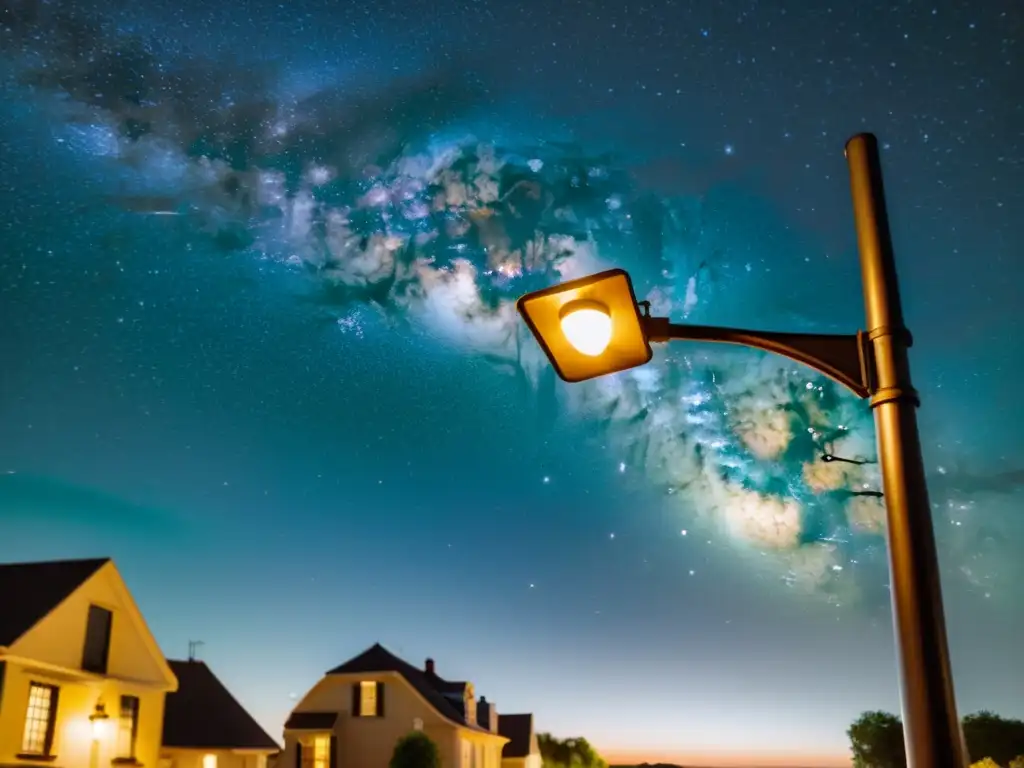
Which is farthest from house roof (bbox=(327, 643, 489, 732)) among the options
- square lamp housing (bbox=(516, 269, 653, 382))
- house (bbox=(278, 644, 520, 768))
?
square lamp housing (bbox=(516, 269, 653, 382))

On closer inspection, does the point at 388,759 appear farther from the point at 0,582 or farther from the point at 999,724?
the point at 999,724

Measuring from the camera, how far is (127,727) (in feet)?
90.3

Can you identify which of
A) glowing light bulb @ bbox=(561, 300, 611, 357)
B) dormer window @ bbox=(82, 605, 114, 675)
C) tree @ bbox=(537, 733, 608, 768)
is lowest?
Result: tree @ bbox=(537, 733, 608, 768)

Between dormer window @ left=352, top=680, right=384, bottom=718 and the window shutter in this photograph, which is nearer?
the window shutter

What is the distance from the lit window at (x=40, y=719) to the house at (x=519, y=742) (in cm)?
3505

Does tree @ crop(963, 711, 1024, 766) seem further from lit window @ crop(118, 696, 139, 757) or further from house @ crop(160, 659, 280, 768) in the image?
lit window @ crop(118, 696, 139, 757)

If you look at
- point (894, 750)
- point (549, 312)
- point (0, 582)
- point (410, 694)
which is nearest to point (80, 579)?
point (0, 582)

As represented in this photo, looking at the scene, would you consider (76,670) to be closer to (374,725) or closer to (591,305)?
(374,725)

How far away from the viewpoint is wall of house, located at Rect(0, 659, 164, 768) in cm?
2277

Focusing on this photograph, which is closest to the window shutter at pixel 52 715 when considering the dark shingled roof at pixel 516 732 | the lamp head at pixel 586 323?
the lamp head at pixel 586 323

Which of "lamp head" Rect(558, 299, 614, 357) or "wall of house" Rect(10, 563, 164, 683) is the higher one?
"wall of house" Rect(10, 563, 164, 683)

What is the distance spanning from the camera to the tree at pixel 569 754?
75625 mm

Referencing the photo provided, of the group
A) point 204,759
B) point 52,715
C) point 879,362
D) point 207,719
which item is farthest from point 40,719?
point 879,362

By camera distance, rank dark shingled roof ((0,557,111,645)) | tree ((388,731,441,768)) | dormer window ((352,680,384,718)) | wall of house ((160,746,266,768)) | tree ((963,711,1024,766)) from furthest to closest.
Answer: tree ((963,711,1024,766))
dormer window ((352,680,384,718))
tree ((388,731,441,768))
wall of house ((160,746,266,768))
dark shingled roof ((0,557,111,645))
